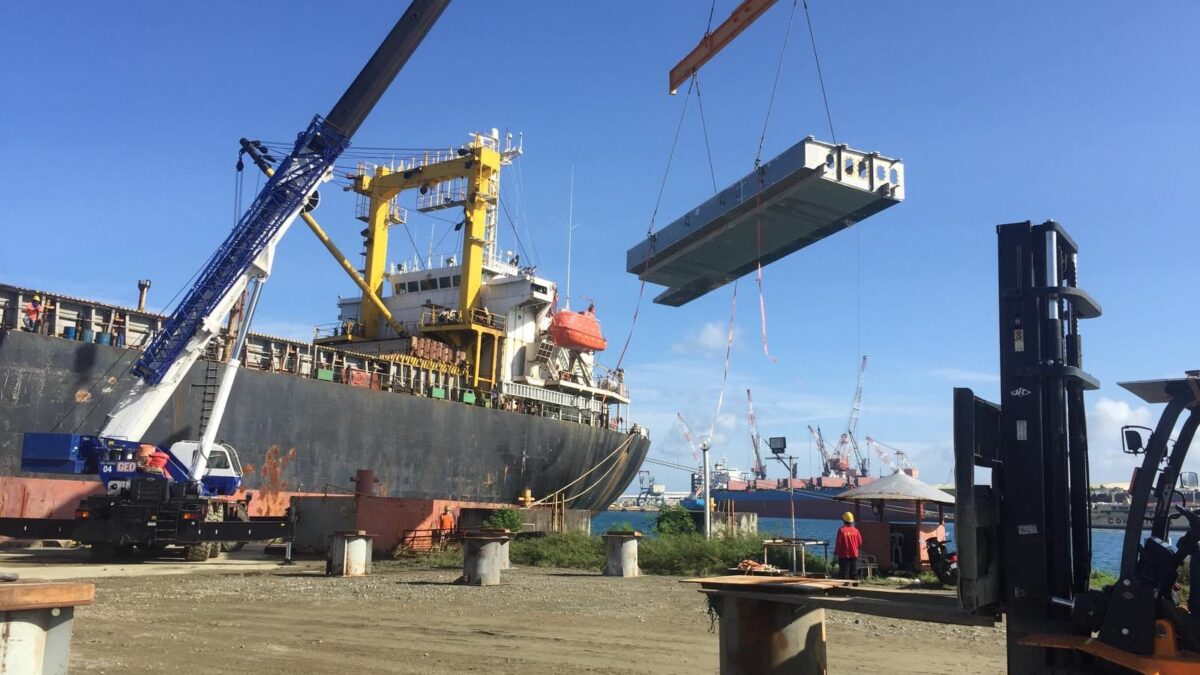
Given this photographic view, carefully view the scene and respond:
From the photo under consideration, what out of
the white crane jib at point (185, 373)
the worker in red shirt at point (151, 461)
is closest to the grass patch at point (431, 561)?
the white crane jib at point (185, 373)

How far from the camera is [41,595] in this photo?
10.9ft

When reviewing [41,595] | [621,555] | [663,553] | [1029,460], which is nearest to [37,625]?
[41,595]

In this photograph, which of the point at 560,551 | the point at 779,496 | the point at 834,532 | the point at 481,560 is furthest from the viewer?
the point at 779,496

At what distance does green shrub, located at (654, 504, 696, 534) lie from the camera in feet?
81.4

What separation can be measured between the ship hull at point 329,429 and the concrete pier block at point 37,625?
20894 mm

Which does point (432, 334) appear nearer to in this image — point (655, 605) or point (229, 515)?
point (229, 515)

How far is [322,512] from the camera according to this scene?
70.0 feet

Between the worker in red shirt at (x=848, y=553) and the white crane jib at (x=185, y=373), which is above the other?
the white crane jib at (x=185, y=373)

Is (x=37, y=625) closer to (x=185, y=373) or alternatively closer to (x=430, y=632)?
(x=430, y=632)

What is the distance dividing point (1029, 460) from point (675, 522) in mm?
20240

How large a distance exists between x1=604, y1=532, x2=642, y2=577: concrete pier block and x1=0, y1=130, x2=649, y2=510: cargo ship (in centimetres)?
1226

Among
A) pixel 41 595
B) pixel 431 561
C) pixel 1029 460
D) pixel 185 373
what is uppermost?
pixel 185 373

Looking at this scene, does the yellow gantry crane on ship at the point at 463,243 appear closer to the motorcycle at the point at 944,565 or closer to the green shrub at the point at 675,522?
the green shrub at the point at 675,522

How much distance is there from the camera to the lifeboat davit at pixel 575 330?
3694 centimetres
